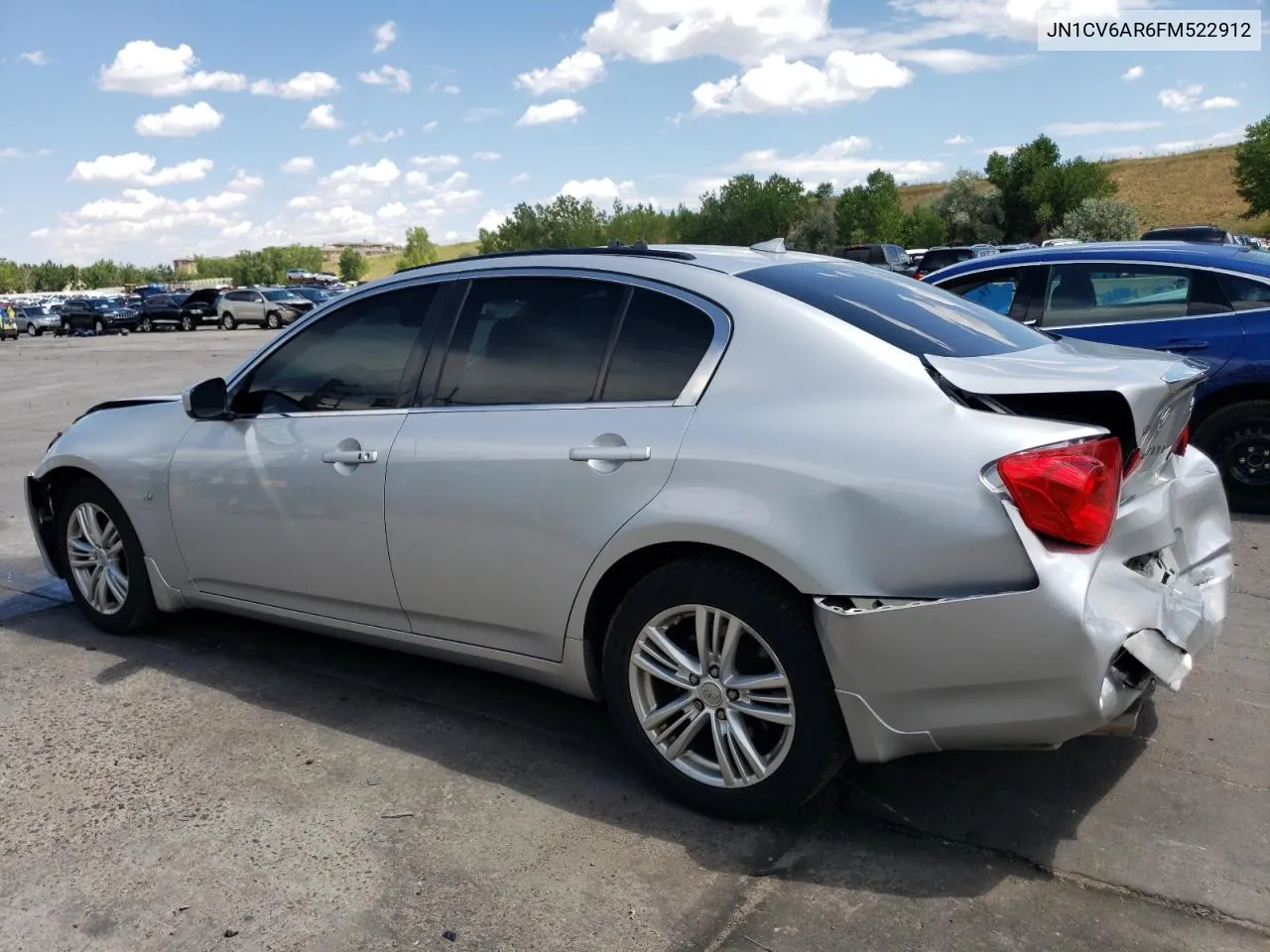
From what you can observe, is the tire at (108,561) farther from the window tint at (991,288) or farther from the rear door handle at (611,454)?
the window tint at (991,288)

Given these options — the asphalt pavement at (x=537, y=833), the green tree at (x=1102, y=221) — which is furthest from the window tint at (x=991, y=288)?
the green tree at (x=1102, y=221)

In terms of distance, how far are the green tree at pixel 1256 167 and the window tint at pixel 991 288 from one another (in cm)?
6812

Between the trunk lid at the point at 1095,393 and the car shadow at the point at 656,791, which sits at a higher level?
the trunk lid at the point at 1095,393

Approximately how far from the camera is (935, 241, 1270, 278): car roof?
680 centimetres

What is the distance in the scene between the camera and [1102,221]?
5600cm

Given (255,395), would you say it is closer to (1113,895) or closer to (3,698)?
(3,698)

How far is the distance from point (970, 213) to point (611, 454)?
76709 mm

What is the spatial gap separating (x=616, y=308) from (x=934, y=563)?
1371 mm

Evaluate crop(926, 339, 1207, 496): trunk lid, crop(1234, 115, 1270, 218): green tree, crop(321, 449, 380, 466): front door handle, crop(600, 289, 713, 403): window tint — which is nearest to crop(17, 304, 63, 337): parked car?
crop(321, 449, 380, 466): front door handle

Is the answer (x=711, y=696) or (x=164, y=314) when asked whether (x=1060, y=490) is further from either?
(x=164, y=314)

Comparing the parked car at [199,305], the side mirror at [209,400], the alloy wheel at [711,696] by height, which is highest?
the parked car at [199,305]

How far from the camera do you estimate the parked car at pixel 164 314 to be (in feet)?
157

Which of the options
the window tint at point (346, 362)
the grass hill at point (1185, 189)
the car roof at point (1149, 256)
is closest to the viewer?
the window tint at point (346, 362)

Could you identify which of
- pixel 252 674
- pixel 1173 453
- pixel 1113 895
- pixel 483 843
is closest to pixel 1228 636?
pixel 1173 453
